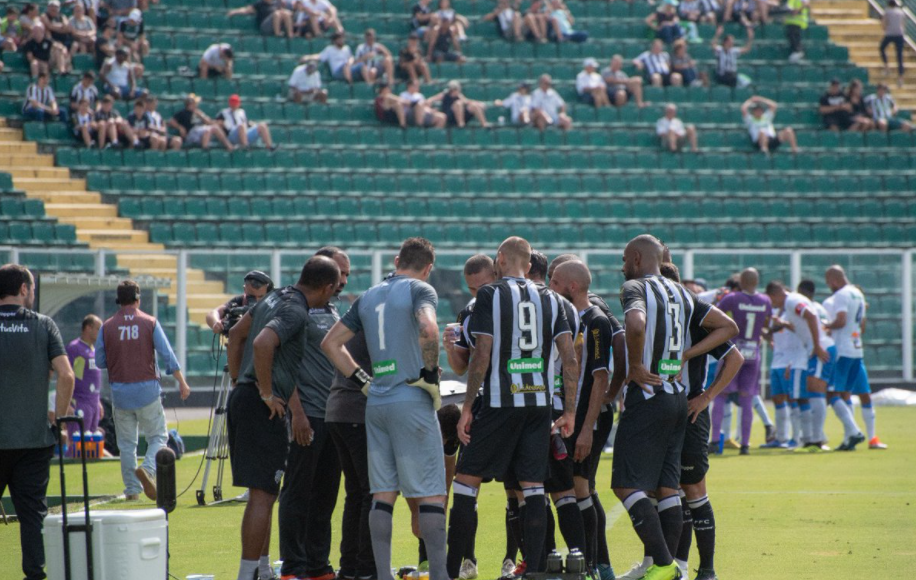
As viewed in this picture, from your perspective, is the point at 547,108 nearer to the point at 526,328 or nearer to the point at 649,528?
the point at 526,328

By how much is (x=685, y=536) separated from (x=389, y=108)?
2087cm

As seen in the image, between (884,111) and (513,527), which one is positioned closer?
(513,527)

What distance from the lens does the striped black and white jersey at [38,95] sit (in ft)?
85.4

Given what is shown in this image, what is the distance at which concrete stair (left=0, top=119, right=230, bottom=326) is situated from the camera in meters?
21.2

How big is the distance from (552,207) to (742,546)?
17659 mm

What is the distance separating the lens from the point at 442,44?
2961 centimetres

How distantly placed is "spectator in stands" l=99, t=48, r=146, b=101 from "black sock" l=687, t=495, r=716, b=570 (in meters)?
21.2

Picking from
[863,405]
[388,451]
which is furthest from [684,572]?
[863,405]

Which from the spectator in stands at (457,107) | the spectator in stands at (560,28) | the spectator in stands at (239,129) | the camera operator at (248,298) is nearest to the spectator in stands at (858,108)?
the spectator in stands at (560,28)

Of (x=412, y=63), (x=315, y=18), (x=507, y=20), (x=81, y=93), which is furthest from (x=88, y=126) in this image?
(x=507, y=20)

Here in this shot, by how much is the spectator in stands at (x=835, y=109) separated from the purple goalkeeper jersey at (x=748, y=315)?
15914 mm

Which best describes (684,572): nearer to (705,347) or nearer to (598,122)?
(705,347)

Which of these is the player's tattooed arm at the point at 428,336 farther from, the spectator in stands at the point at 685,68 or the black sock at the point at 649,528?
the spectator in stands at the point at 685,68

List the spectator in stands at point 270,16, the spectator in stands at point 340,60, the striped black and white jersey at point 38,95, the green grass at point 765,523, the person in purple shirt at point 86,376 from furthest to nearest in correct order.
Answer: the spectator in stands at point 270,16
the spectator in stands at point 340,60
the striped black and white jersey at point 38,95
the person in purple shirt at point 86,376
the green grass at point 765,523
